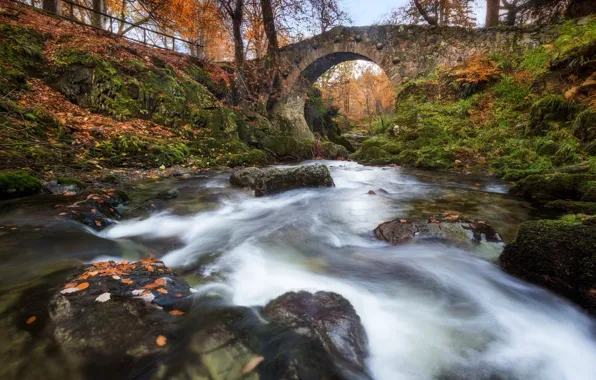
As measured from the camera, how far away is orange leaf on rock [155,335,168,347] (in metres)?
1.50

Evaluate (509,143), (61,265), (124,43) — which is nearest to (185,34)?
(124,43)

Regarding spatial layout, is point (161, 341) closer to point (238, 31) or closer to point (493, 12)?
point (238, 31)

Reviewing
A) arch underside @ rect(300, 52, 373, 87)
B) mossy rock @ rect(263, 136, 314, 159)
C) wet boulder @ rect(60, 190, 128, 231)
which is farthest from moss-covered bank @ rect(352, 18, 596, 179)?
wet boulder @ rect(60, 190, 128, 231)

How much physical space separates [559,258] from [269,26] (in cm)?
1434

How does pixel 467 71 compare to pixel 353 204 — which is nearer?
pixel 353 204

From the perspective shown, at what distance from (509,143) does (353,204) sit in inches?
208

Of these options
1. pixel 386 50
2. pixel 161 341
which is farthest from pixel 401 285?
pixel 386 50

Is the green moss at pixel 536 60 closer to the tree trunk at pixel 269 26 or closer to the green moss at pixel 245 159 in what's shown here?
the green moss at pixel 245 159

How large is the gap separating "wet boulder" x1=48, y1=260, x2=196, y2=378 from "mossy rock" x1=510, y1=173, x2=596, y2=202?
202 inches

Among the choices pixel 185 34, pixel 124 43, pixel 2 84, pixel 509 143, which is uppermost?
pixel 185 34

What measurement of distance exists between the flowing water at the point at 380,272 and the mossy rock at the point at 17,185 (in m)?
0.61

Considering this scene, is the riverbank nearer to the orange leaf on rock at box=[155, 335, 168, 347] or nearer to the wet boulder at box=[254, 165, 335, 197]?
the wet boulder at box=[254, 165, 335, 197]

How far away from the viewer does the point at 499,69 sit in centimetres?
1026

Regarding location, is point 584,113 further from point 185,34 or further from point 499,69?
point 185,34
